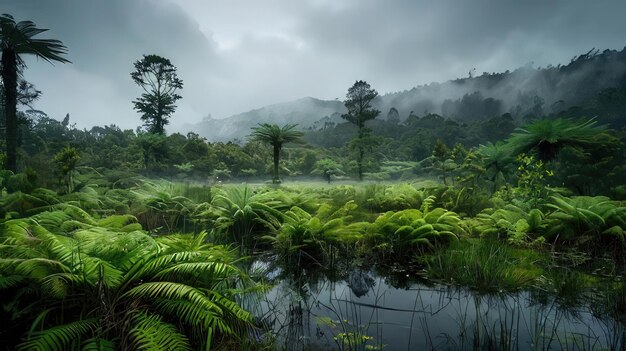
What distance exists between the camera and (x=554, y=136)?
6555 millimetres

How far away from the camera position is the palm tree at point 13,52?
8062 mm

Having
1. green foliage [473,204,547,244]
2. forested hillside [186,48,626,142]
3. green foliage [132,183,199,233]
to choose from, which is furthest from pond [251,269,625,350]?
forested hillside [186,48,626,142]

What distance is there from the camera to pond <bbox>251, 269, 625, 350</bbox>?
223 centimetres

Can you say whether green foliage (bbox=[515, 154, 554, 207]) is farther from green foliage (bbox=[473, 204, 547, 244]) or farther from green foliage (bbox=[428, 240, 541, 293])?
green foliage (bbox=[428, 240, 541, 293])

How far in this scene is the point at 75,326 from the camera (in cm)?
174

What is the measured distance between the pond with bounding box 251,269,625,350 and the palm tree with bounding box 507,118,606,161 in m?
4.91

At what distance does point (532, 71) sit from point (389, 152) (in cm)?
7548

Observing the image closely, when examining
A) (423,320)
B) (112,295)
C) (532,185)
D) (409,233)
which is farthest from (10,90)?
(532,185)

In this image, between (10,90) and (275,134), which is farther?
(275,134)

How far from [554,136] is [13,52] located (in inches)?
524

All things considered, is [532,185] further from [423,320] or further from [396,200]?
[423,320]

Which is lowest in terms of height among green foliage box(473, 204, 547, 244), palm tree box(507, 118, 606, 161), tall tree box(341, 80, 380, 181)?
green foliage box(473, 204, 547, 244)

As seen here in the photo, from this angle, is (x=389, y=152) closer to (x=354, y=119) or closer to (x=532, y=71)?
(x=354, y=119)

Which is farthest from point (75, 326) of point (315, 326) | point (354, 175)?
point (354, 175)
